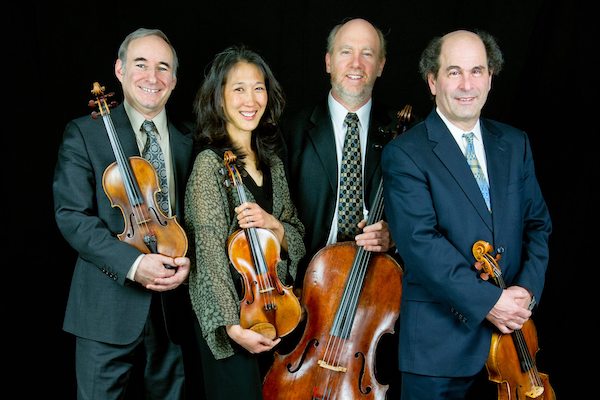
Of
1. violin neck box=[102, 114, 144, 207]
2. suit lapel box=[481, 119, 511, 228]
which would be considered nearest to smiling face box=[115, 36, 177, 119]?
violin neck box=[102, 114, 144, 207]

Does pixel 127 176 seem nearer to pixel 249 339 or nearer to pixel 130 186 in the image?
pixel 130 186

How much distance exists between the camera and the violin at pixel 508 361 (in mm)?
2584

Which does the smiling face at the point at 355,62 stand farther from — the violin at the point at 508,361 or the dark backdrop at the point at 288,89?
A: the violin at the point at 508,361

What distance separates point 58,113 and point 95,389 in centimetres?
141

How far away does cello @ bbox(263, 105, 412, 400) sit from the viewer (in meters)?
2.83

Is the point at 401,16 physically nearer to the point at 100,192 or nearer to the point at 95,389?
the point at 100,192

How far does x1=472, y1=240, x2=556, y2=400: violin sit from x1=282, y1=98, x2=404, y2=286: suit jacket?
2.50 ft

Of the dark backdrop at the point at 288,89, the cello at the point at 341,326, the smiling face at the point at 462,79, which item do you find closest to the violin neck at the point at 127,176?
the cello at the point at 341,326

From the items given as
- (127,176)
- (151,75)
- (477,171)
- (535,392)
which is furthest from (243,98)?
(535,392)

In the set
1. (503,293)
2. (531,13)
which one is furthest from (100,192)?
(531,13)

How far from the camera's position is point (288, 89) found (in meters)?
4.00

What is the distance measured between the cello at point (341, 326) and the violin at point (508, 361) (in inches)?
16.6

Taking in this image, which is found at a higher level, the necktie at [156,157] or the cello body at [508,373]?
the necktie at [156,157]

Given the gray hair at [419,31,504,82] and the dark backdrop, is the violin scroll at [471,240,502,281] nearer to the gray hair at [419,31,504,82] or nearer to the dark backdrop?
the gray hair at [419,31,504,82]
